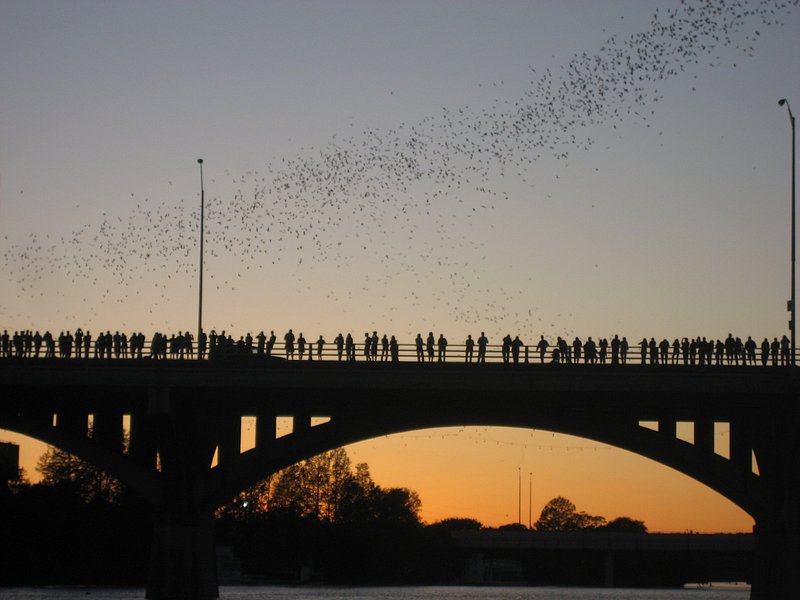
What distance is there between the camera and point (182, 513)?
68562mm

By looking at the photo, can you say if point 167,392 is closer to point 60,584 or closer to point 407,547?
point 60,584

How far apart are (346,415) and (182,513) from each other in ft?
27.4

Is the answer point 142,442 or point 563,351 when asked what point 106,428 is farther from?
point 563,351

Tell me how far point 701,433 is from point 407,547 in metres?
64.4

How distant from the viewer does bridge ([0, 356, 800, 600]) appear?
6638 cm

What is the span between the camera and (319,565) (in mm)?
125625

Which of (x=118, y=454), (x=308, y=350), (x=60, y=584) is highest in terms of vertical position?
(x=308, y=350)

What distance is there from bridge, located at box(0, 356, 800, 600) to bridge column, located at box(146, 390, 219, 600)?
0.20 feet

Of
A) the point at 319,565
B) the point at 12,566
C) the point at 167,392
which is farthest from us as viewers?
the point at 319,565

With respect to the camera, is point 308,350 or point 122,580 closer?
Answer: point 308,350

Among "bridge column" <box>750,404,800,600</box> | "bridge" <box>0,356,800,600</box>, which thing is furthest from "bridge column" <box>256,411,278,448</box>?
"bridge column" <box>750,404,800,600</box>

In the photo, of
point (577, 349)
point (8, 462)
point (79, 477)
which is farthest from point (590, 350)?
point (79, 477)

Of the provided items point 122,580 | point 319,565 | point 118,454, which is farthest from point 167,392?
point 319,565

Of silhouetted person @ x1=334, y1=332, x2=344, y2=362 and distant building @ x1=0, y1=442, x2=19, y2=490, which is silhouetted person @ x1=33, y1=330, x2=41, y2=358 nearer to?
silhouetted person @ x1=334, y1=332, x2=344, y2=362
